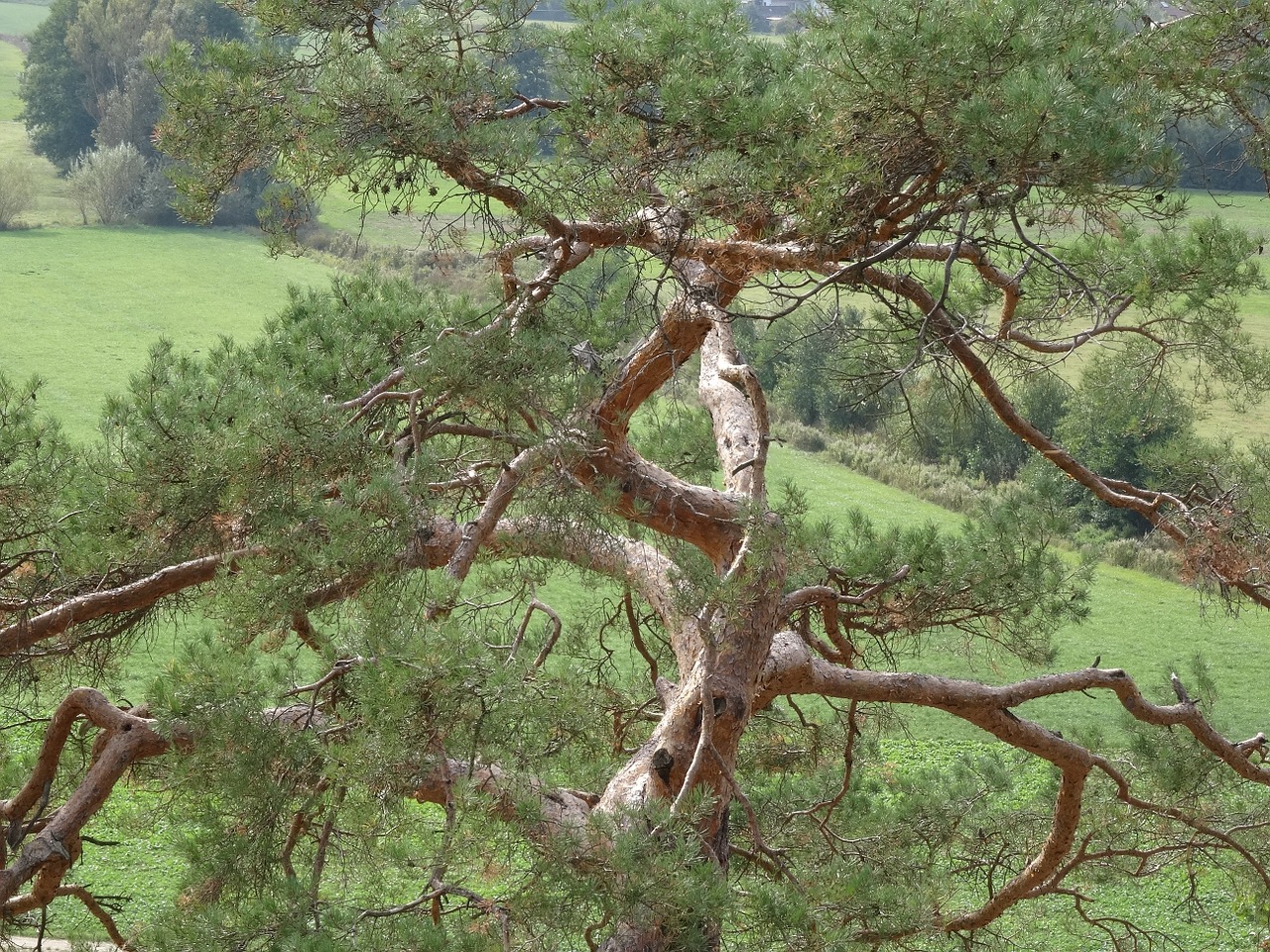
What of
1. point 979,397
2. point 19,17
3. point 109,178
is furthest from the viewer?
point 19,17

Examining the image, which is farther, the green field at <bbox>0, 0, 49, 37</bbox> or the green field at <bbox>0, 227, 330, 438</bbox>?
the green field at <bbox>0, 0, 49, 37</bbox>

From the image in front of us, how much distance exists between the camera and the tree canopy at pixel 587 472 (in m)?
2.38

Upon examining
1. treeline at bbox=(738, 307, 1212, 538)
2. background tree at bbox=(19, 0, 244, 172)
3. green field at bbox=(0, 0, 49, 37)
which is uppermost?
green field at bbox=(0, 0, 49, 37)

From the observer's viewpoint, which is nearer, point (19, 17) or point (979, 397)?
point (979, 397)

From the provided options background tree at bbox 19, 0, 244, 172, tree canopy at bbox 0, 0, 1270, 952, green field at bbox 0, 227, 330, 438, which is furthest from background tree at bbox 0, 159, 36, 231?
tree canopy at bbox 0, 0, 1270, 952

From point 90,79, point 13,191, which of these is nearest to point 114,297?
point 13,191

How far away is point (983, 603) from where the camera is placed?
4.70 meters

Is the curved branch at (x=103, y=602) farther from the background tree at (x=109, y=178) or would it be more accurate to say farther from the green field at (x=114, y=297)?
the background tree at (x=109, y=178)

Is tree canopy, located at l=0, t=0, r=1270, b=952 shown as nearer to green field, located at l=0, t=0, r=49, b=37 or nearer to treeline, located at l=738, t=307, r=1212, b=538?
Answer: treeline, located at l=738, t=307, r=1212, b=538

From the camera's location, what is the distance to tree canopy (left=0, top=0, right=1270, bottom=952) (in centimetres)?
238

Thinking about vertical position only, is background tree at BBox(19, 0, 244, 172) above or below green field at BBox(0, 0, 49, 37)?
below

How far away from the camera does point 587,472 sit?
3637 mm

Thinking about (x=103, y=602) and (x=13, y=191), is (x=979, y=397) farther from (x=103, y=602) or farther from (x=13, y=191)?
(x=13, y=191)

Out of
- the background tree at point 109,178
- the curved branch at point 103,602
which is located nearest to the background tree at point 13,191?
the background tree at point 109,178
